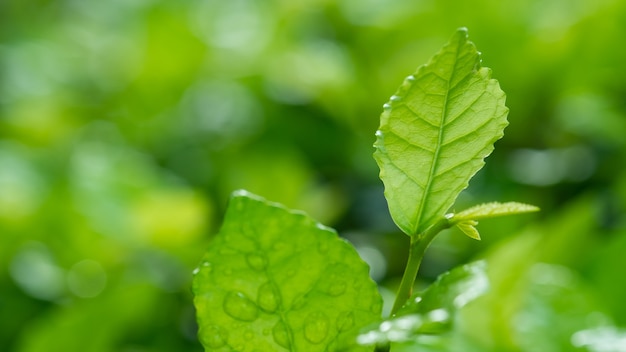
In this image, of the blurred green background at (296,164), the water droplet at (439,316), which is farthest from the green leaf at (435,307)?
the blurred green background at (296,164)

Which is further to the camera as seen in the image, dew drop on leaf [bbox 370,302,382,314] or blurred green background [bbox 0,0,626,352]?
blurred green background [bbox 0,0,626,352]

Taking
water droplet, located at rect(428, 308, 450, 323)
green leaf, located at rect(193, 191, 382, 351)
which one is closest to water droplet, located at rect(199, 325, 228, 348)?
green leaf, located at rect(193, 191, 382, 351)

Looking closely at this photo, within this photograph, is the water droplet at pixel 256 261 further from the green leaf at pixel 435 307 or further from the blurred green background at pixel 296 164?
the blurred green background at pixel 296 164

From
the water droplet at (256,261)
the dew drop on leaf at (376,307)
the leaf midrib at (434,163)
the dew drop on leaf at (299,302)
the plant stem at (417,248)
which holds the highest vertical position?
the leaf midrib at (434,163)

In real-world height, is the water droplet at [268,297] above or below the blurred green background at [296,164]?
below

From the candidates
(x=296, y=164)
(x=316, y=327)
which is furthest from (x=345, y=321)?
(x=296, y=164)

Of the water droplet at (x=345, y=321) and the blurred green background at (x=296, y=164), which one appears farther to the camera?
the blurred green background at (x=296, y=164)

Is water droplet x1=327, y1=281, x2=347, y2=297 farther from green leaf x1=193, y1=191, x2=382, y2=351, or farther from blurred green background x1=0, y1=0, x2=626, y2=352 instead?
blurred green background x1=0, y1=0, x2=626, y2=352

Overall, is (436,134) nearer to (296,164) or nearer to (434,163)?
(434,163)
